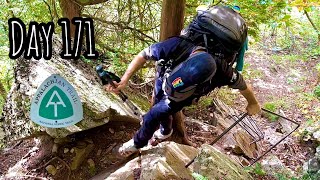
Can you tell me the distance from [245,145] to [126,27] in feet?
10.7

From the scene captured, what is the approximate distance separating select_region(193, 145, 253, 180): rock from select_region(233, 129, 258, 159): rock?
2.15 metres

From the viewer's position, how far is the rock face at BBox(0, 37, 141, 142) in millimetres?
4207

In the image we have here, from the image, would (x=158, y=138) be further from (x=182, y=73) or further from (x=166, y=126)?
(x=182, y=73)

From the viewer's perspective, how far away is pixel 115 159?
4598 millimetres

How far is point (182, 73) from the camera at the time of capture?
10.3 ft

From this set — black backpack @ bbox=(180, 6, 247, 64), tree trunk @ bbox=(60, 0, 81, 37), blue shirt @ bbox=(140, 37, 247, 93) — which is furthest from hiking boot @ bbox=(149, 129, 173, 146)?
tree trunk @ bbox=(60, 0, 81, 37)

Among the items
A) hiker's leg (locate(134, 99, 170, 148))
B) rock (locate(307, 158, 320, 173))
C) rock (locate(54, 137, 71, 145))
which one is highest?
hiker's leg (locate(134, 99, 170, 148))

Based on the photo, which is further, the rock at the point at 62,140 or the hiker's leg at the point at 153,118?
the rock at the point at 62,140

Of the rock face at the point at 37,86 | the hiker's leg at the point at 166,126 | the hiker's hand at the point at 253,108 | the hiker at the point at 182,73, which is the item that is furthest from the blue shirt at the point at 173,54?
the rock face at the point at 37,86

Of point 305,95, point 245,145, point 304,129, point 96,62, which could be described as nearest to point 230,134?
Answer: point 245,145

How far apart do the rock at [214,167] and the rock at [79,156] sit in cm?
177

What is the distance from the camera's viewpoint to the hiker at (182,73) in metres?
3.05

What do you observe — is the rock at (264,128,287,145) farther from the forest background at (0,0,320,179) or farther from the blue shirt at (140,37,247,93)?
the blue shirt at (140,37,247,93)

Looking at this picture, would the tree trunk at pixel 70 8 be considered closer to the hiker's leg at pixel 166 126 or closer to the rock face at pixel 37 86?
the rock face at pixel 37 86
